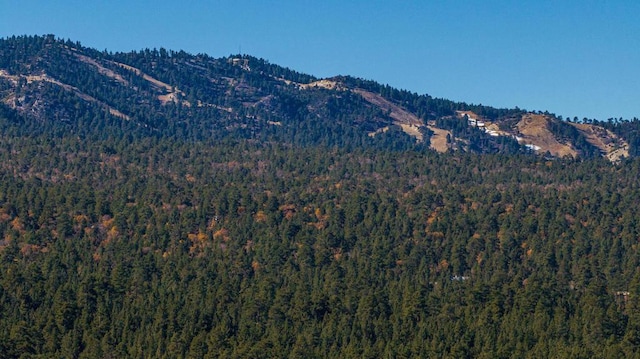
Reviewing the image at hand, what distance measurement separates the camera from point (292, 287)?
169 meters

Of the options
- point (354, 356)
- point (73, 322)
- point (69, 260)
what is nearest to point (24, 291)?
point (73, 322)

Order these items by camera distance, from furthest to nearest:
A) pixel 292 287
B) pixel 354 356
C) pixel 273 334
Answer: pixel 292 287
pixel 273 334
pixel 354 356

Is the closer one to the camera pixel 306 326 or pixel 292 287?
pixel 306 326

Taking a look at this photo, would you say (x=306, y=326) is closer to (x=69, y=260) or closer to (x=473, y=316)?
(x=473, y=316)

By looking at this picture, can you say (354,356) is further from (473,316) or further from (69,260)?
(69,260)

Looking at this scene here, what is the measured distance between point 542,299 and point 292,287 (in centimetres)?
3751

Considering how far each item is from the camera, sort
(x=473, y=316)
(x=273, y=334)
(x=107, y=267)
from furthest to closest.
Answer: (x=107, y=267)
(x=473, y=316)
(x=273, y=334)

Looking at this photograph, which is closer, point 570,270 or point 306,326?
point 306,326

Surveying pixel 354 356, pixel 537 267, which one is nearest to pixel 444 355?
pixel 354 356

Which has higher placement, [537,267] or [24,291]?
[537,267]

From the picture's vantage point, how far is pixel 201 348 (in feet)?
450

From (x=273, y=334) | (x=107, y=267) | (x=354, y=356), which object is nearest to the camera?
(x=354, y=356)

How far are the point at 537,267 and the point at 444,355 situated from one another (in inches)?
2476

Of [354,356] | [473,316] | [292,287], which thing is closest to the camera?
[354,356]
